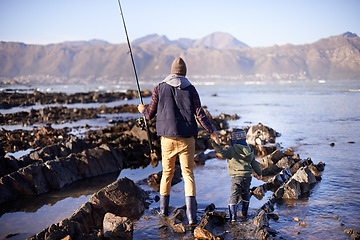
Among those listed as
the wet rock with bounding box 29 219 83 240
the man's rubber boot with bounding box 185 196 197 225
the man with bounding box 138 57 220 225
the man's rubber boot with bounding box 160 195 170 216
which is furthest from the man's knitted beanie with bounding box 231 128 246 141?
the wet rock with bounding box 29 219 83 240

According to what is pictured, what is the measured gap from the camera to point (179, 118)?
15.2ft

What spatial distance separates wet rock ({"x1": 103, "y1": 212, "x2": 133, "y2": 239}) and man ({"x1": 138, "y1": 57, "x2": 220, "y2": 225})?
3.35ft

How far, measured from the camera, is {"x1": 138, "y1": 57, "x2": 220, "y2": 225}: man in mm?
4613

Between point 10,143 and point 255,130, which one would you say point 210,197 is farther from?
point 10,143

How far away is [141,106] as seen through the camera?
501 cm

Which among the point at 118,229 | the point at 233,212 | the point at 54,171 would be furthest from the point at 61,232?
the point at 54,171

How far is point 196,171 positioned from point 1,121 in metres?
16.7

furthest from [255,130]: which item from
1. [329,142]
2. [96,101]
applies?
[96,101]

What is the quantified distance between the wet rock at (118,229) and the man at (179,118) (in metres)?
1.02

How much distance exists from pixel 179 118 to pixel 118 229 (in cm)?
175

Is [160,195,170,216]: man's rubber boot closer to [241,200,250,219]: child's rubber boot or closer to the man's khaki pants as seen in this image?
the man's khaki pants

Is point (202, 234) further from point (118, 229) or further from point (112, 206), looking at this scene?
point (112, 206)

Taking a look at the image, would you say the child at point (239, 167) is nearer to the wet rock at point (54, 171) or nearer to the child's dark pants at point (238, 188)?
the child's dark pants at point (238, 188)

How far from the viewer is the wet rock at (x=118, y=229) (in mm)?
4086
